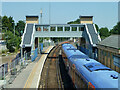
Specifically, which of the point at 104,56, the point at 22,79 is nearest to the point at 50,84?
the point at 22,79

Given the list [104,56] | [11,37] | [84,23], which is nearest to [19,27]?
[11,37]

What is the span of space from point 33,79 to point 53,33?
18.9 m

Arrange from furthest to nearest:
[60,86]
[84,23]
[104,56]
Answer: [84,23] < [104,56] < [60,86]

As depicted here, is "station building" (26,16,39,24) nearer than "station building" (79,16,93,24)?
Yes

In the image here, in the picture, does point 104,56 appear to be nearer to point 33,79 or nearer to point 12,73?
point 33,79

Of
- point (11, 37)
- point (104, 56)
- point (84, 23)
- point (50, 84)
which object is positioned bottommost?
point (50, 84)

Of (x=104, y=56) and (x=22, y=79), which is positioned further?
(x=104, y=56)

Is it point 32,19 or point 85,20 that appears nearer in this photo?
point 32,19

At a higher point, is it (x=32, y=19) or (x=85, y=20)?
(x=32, y=19)

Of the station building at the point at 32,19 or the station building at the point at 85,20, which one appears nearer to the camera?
the station building at the point at 32,19

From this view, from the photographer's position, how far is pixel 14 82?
686 inches

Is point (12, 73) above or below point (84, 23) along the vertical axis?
below

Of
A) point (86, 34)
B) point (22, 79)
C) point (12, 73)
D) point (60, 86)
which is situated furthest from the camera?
point (86, 34)

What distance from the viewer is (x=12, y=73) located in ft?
65.5
